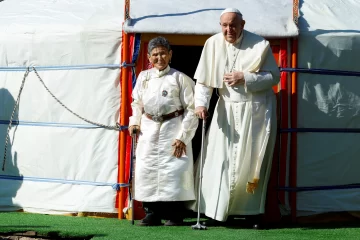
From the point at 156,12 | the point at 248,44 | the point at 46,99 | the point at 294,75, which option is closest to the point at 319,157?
the point at 294,75

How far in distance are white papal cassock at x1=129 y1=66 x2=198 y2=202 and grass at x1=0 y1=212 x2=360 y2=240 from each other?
30 cm

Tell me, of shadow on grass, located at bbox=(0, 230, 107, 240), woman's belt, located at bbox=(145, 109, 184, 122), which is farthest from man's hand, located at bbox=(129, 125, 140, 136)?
shadow on grass, located at bbox=(0, 230, 107, 240)

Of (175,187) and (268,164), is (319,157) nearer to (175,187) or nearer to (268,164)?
(268,164)

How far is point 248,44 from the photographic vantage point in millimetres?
8023

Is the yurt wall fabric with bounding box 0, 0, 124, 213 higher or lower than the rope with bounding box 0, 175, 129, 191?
higher

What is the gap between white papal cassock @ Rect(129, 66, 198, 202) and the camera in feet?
26.4

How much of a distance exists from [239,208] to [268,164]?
42 cm

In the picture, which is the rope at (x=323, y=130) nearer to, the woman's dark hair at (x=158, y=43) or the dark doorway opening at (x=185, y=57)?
the woman's dark hair at (x=158, y=43)

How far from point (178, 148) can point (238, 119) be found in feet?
1.74

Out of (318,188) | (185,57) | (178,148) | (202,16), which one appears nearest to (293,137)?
(318,188)

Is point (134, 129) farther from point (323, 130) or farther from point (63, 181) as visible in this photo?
point (323, 130)

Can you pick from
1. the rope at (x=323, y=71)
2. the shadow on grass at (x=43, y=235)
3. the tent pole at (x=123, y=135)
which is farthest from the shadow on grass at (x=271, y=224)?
the rope at (x=323, y=71)

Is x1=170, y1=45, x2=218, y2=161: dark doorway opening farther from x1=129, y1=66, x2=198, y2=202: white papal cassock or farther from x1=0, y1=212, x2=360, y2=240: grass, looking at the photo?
x1=0, y1=212, x2=360, y2=240: grass

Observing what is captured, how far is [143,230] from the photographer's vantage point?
7.85m
